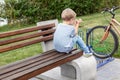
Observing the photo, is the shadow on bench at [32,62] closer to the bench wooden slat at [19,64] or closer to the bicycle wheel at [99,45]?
the bench wooden slat at [19,64]

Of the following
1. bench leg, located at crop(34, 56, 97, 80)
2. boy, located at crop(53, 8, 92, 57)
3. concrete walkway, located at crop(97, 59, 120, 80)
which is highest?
boy, located at crop(53, 8, 92, 57)

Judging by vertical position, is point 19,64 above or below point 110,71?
above

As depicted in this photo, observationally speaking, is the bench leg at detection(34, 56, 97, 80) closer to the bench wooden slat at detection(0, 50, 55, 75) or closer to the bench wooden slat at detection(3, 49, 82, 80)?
the bench wooden slat at detection(3, 49, 82, 80)

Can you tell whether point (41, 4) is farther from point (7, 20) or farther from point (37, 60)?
point (37, 60)

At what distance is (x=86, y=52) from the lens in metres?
4.29

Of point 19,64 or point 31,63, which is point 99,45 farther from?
point 19,64

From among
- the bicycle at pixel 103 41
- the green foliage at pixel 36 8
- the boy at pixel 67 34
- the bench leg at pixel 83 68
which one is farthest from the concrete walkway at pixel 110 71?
the green foliage at pixel 36 8

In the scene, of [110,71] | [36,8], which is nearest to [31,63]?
[110,71]

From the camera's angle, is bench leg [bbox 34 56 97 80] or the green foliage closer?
bench leg [bbox 34 56 97 80]

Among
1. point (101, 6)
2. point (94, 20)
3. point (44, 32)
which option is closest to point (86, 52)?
point (44, 32)

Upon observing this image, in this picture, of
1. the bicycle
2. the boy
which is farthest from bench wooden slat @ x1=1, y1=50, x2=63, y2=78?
the bicycle

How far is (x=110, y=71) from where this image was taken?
470cm

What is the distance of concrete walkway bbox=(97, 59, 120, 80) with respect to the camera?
4.47 metres

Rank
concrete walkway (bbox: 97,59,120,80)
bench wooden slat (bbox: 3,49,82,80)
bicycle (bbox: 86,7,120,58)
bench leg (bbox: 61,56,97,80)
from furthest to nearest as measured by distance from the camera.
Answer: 1. bicycle (bbox: 86,7,120,58)
2. concrete walkway (bbox: 97,59,120,80)
3. bench leg (bbox: 61,56,97,80)
4. bench wooden slat (bbox: 3,49,82,80)
